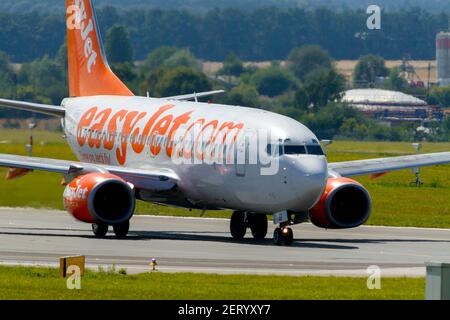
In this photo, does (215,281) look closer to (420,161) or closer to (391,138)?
(420,161)

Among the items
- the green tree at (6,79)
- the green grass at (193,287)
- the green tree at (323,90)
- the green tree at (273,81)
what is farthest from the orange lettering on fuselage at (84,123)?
the green tree at (273,81)

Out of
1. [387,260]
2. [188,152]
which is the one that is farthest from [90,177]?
[387,260]

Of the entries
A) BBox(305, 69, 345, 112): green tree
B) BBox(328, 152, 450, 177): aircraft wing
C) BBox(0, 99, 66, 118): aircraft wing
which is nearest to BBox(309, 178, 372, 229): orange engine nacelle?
BBox(328, 152, 450, 177): aircraft wing

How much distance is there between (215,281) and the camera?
3212 centimetres

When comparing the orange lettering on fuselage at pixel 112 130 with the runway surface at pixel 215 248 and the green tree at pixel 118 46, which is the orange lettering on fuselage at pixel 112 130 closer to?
the runway surface at pixel 215 248

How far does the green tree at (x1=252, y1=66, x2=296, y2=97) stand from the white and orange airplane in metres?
115

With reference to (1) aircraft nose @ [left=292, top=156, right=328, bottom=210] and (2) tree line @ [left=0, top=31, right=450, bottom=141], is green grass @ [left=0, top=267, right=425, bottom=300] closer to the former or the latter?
(1) aircraft nose @ [left=292, top=156, right=328, bottom=210]

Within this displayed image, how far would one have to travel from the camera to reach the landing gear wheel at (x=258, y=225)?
156ft

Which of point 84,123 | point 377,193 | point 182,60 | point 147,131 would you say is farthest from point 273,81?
point 147,131

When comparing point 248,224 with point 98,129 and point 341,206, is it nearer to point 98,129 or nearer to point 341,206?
point 341,206

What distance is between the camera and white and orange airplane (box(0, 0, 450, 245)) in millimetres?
43781

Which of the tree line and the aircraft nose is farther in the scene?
the tree line

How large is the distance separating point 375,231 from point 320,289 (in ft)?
73.2

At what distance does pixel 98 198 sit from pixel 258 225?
5.30 m
